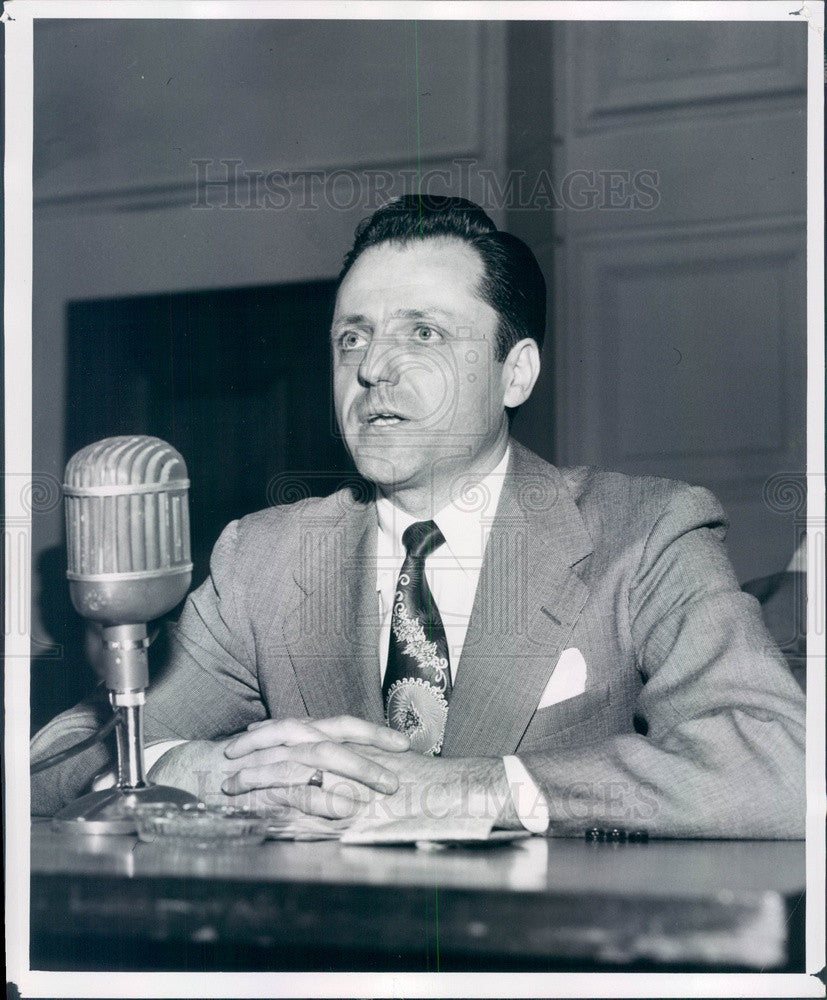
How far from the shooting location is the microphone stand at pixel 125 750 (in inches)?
91.8

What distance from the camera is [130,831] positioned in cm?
230

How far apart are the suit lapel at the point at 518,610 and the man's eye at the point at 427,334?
0.30 m

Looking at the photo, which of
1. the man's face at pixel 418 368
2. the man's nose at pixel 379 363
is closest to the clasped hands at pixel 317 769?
the man's face at pixel 418 368

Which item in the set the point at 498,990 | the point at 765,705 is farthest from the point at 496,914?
the point at 765,705

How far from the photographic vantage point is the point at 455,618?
2.50 m

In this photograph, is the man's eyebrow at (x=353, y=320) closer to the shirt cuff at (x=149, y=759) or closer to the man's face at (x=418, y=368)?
the man's face at (x=418, y=368)

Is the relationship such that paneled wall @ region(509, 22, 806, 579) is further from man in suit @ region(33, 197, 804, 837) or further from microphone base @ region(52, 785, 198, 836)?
microphone base @ region(52, 785, 198, 836)

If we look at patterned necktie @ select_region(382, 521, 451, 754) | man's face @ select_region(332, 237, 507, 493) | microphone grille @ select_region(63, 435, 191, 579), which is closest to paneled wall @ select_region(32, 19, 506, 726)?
man's face @ select_region(332, 237, 507, 493)

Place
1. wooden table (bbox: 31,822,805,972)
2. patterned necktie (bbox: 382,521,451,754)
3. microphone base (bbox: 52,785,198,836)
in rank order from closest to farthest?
wooden table (bbox: 31,822,805,972), microphone base (bbox: 52,785,198,836), patterned necktie (bbox: 382,521,451,754)

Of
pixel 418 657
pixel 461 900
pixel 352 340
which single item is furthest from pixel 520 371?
pixel 461 900

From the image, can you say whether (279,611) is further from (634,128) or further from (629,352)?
(634,128)

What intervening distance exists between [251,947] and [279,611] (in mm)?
704

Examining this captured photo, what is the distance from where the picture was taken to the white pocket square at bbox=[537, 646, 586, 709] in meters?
2.42

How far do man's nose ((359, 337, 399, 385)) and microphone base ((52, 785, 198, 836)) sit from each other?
0.97m
